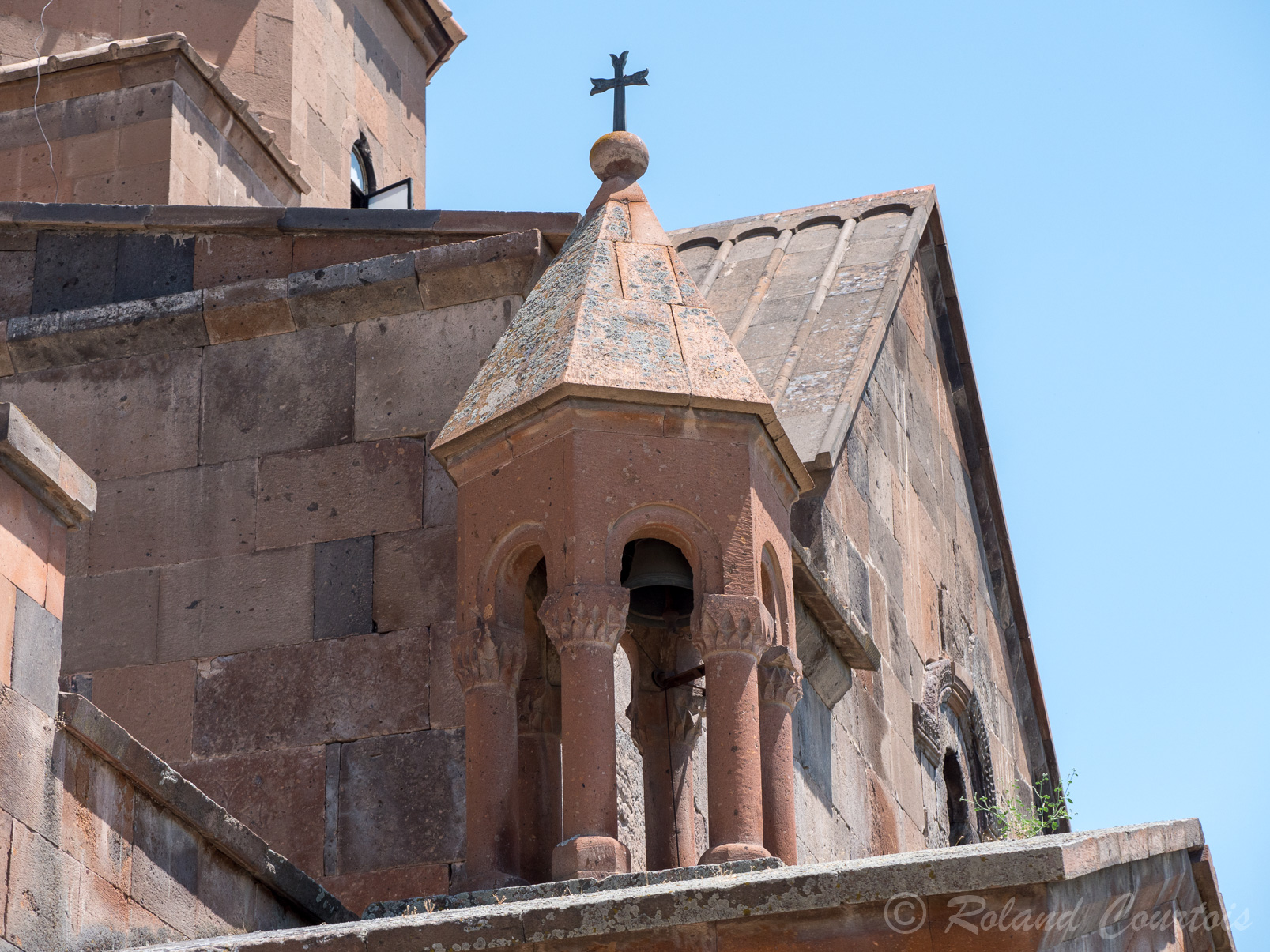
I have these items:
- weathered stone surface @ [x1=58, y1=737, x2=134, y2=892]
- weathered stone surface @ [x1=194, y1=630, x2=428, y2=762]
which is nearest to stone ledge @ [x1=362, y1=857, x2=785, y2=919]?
weathered stone surface @ [x1=58, y1=737, x2=134, y2=892]

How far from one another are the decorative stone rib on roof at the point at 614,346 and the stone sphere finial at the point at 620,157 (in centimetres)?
30

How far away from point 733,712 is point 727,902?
4.90 feet

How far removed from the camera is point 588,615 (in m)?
5.95

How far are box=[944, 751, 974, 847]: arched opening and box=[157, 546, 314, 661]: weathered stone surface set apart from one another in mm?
5325

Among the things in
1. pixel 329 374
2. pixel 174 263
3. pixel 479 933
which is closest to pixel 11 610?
pixel 479 933

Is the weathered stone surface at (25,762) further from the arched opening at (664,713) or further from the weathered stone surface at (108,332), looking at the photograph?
the weathered stone surface at (108,332)

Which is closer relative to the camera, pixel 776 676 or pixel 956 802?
pixel 776 676

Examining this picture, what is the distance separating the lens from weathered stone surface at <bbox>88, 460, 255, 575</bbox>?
Answer: 766cm

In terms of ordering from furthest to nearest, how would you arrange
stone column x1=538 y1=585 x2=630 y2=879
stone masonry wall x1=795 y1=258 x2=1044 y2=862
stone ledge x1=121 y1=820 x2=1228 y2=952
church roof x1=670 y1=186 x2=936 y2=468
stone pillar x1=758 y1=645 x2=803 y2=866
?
church roof x1=670 y1=186 x2=936 y2=468 → stone masonry wall x1=795 y1=258 x2=1044 y2=862 → stone pillar x1=758 y1=645 x2=803 y2=866 → stone column x1=538 y1=585 x2=630 y2=879 → stone ledge x1=121 y1=820 x2=1228 y2=952

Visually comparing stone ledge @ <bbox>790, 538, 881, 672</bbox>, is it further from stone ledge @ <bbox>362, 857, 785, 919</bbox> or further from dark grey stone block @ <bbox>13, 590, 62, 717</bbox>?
dark grey stone block @ <bbox>13, 590, 62, 717</bbox>

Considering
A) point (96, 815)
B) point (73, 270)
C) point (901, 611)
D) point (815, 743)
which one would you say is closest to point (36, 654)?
point (96, 815)

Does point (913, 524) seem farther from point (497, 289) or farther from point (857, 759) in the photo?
point (497, 289)

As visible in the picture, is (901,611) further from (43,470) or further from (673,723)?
(43,470)

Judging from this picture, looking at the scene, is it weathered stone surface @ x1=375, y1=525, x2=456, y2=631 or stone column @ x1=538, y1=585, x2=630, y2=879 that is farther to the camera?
weathered stone surface @ x1=375, y1=525, x2=456, y2=631
